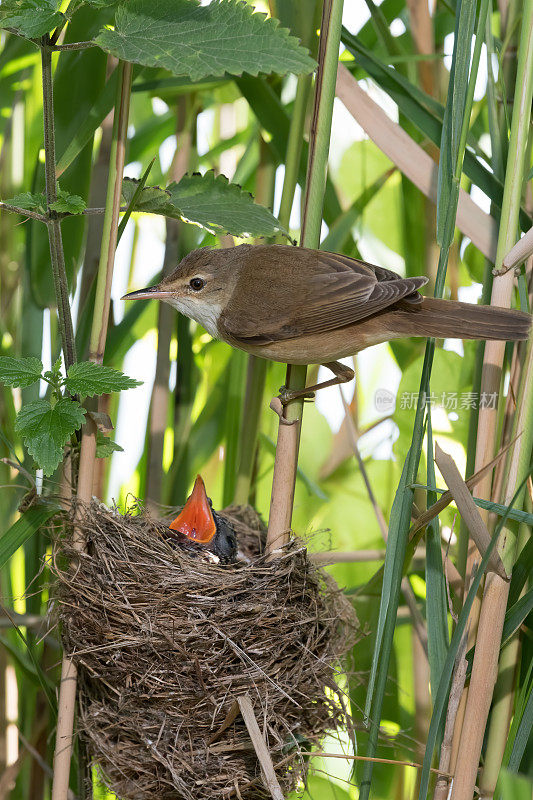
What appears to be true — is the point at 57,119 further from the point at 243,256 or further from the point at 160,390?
the point at 160,390

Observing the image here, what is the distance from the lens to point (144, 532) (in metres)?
1.37

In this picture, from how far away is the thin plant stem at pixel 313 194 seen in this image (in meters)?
1.06

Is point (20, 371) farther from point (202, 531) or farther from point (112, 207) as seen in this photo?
point (202, 531)

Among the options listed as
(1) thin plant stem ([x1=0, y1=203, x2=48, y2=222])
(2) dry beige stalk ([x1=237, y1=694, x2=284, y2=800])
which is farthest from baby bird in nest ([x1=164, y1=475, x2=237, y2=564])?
(1) thin plant stem ([x1=0, y1=203, x2=48, y2=222])

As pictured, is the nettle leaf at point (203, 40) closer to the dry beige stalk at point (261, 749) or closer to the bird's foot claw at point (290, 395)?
the bird's foot claw at point (290, 395)

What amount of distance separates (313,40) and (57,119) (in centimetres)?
50

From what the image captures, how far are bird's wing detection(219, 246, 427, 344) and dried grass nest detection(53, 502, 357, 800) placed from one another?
392 millimetres

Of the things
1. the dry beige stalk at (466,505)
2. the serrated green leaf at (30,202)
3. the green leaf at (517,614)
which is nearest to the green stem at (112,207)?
the serrated green leaf at (30,202)

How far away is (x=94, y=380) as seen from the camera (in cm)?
99

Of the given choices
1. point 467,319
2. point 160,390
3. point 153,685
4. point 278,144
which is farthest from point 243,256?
point 153,685

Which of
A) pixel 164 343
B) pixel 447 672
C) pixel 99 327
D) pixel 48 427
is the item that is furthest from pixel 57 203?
pixel 447 672

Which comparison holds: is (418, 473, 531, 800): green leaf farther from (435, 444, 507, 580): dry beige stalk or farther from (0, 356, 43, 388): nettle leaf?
(0, 356, 43, 388): nettle leaf

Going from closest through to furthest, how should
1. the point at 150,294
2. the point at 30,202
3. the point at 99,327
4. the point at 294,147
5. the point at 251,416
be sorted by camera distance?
1. the point at 30,202
2. the point at 99,327
3. the point at 294,147
4. the point at 150,294
5. the point at 251,416

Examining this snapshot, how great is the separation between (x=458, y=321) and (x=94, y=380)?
57 cm
